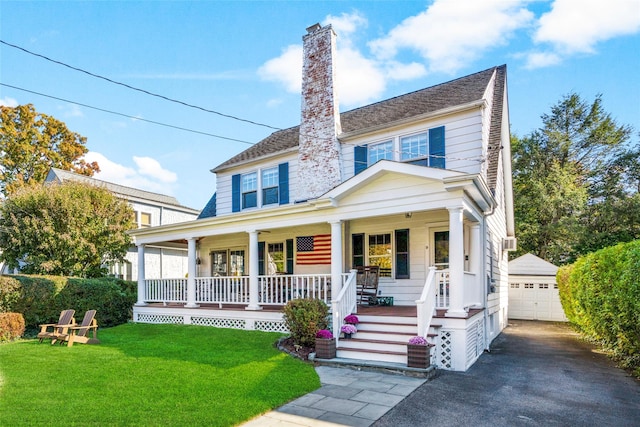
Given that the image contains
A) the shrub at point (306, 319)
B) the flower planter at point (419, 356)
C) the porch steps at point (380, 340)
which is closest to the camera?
the flower planter at point (419, 356)

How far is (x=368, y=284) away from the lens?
10.6 meters

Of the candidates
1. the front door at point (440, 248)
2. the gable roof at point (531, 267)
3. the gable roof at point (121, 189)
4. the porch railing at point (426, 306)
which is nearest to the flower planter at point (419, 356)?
the porch railing at point (426, 306)

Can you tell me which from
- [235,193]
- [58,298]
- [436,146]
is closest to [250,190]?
[235,193]

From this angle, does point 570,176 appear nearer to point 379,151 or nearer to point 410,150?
point 410,150

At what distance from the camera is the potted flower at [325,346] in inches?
313

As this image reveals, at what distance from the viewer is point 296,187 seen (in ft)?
41.5

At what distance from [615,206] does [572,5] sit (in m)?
14.9

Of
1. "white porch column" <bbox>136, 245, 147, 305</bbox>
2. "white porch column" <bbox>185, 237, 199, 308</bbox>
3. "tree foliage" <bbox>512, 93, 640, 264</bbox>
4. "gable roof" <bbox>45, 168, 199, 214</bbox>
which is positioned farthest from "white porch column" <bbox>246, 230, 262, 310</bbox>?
"tree foliage" <bbox>512, 93, 640, 264</bbox>

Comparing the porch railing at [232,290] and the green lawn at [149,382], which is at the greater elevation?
the porch railing at [232,290]

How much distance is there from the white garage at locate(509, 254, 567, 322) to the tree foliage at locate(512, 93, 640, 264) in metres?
5.02

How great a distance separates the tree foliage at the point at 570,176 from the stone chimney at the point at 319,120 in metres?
16.9

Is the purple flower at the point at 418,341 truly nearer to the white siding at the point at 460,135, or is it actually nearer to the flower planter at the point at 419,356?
the flower planter at the point at 419,356

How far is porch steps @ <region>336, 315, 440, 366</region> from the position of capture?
7559 mm

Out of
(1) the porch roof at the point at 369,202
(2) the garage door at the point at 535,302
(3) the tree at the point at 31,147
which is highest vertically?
(3) the tree at the point at 31,147
